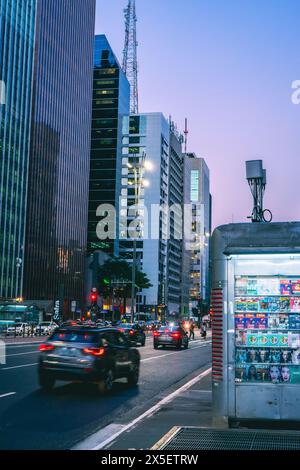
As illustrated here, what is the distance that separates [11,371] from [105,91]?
132339 millimetres

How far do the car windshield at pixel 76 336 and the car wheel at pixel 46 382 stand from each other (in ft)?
3.15

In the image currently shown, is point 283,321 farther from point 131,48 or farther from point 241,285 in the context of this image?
point 131,48

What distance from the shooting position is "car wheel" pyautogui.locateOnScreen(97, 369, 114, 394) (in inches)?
575

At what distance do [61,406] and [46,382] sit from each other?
8.55 feet

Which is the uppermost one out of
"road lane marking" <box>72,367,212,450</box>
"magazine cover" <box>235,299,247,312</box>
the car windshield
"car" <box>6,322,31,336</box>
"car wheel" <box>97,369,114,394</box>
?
"magazine cover" <box>235,299,247,312</box>

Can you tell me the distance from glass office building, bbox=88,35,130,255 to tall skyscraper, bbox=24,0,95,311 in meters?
18.8

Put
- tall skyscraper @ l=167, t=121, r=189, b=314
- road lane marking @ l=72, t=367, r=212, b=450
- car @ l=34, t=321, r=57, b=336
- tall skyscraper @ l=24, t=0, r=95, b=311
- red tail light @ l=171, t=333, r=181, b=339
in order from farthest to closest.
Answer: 1. tall skyscraper @ l=167, t=121, r=189, b=314
2. tall skyscraper @ l=24, t=0, r=95, b=311
3. car @ l=34, t=321, r=57, b=336
4. red tail light @ l=171, t=333, r=181, b=339
5. road lane marking @ l=72, t=367, r=212, b=450

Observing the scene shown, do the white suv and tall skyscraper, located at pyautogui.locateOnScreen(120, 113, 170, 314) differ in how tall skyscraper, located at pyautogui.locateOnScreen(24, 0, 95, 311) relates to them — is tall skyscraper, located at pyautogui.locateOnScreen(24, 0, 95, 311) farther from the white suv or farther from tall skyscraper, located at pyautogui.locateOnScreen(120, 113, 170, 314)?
the white suv

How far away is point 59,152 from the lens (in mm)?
105750

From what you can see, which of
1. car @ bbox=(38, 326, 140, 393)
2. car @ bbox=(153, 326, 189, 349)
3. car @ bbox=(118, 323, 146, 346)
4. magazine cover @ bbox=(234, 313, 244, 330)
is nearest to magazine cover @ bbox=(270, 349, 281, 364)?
magazine cover @ bbox=(234, 313, 244, 330)

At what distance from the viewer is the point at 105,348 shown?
14.8 meters

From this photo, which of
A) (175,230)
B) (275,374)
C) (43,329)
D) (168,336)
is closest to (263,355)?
(275,374)

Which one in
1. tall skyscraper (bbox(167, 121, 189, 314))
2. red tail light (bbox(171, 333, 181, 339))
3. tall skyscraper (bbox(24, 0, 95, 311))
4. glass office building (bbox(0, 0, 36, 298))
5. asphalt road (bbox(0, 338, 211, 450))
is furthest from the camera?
tall skyscraper (bbox(167, 121, 189, 314))
